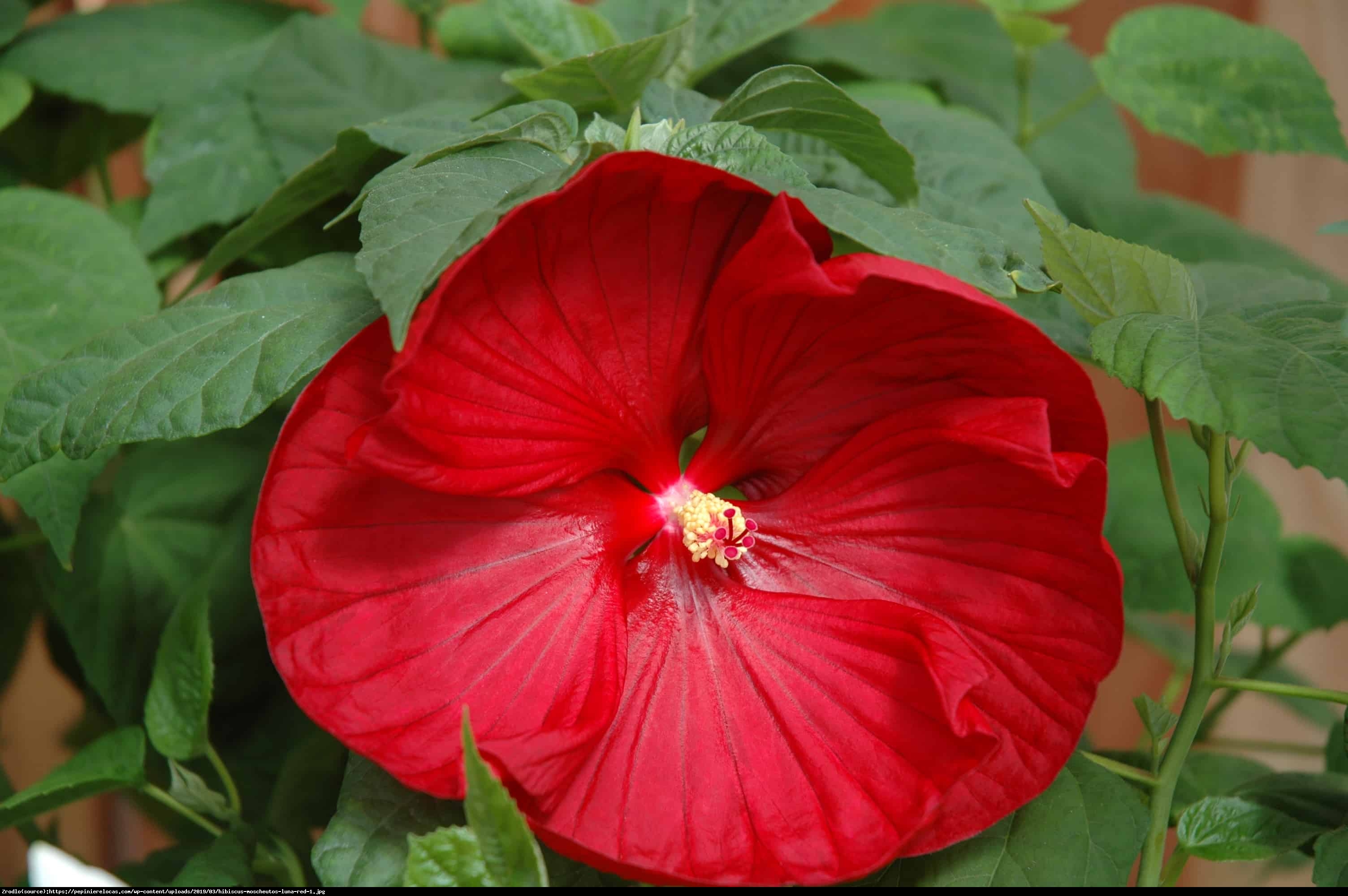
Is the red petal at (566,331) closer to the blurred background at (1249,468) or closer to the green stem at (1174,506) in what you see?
the green stem at (1174,506)

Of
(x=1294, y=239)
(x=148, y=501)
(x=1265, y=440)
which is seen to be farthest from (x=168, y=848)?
(x=1294, y=239)

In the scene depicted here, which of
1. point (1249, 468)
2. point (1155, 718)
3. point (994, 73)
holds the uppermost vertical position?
point (994, 73)

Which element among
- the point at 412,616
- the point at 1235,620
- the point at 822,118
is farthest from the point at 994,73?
the point at 412,616

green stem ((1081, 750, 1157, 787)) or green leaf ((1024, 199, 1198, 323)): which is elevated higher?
green leaf ((1024, 199, 1198, 323))

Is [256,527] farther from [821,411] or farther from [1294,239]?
[1294,239]

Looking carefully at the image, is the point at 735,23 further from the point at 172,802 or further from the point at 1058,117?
the point at 172,802

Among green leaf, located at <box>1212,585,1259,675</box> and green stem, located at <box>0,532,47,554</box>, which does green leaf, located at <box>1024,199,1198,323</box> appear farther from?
green stem, located at <box>0,532,47,554</box>

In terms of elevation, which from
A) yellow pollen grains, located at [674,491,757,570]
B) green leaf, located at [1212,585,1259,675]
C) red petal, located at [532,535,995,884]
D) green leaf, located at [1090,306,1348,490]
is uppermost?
green leaf, located at [1090,306,1348,490]

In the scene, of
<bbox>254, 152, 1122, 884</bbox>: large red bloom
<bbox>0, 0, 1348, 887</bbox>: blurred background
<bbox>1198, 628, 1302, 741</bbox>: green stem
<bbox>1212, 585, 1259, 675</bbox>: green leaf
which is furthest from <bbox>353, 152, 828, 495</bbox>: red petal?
<bbox>0, 0, 1348, 887</bbox>: blurred background
